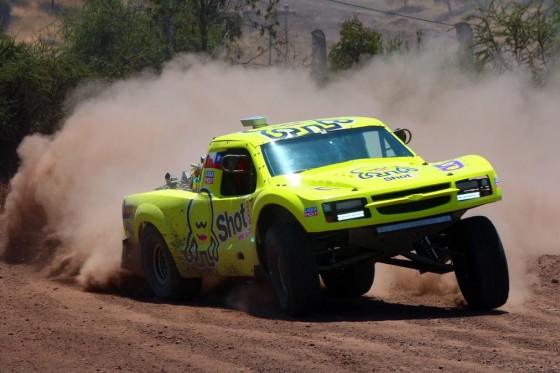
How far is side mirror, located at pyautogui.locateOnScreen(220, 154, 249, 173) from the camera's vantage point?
428 inches

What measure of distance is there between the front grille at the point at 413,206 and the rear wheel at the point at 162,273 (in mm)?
3256

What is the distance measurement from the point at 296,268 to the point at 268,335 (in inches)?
34.8

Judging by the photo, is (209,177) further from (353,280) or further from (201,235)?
(353,280)

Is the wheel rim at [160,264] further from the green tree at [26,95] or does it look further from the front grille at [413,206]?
the green tree at [26,95]

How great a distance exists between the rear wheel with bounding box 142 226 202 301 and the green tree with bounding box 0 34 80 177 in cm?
1244

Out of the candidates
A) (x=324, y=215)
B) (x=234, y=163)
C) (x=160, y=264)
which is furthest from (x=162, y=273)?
(x=324, y=215)

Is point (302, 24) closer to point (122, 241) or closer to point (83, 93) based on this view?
point (83, 93)

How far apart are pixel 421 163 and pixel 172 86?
10656 millimetres

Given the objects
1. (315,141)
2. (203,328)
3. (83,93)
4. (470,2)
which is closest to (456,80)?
(83,93)

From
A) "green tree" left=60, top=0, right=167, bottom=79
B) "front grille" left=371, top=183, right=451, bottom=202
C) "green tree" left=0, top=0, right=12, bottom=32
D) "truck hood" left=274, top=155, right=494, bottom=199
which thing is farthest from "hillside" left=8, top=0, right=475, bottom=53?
"front grille" left=371, top=183, right=451, bottom=202

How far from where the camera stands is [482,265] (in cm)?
994

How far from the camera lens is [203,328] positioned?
30.7ft

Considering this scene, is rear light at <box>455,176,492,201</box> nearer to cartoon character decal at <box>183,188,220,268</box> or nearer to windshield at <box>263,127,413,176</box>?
windshield at <box>263,127,413,176</box>

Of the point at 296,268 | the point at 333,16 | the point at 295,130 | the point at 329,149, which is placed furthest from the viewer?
the point at 333,16
